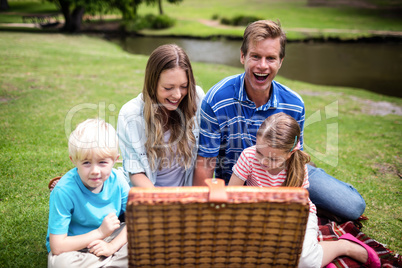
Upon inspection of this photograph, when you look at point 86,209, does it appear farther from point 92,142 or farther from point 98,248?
point 92,142

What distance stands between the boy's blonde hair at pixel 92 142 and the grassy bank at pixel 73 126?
1052 mm

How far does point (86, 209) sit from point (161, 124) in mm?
956

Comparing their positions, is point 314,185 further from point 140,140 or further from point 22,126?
point 22,126

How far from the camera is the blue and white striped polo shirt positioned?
2816mm

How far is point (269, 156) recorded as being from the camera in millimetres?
2379

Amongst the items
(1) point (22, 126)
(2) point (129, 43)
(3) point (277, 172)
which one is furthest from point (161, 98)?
(2) point (129, 43)

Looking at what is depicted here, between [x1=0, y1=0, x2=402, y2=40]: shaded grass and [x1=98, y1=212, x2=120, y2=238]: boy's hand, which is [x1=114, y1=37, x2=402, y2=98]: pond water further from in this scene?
[x1=98, y1=212, x2=120, y2=238]: boy's hand

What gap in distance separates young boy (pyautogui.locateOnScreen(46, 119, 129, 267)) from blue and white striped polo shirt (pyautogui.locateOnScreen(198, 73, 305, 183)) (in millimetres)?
975

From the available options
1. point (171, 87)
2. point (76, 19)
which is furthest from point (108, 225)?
point (76, 19)

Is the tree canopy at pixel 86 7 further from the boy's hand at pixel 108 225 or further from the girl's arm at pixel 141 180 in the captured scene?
the boy's hand at pixel 108 225

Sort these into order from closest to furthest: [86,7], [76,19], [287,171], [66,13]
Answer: [287,171] < [86,7] < [66,13] < [76,19]

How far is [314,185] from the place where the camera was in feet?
10.1

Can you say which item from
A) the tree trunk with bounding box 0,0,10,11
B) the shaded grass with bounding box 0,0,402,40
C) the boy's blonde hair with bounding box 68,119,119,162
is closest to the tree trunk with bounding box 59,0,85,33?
the shaded grass with bounding box 0,0,402,40

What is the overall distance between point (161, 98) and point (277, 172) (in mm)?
1139
